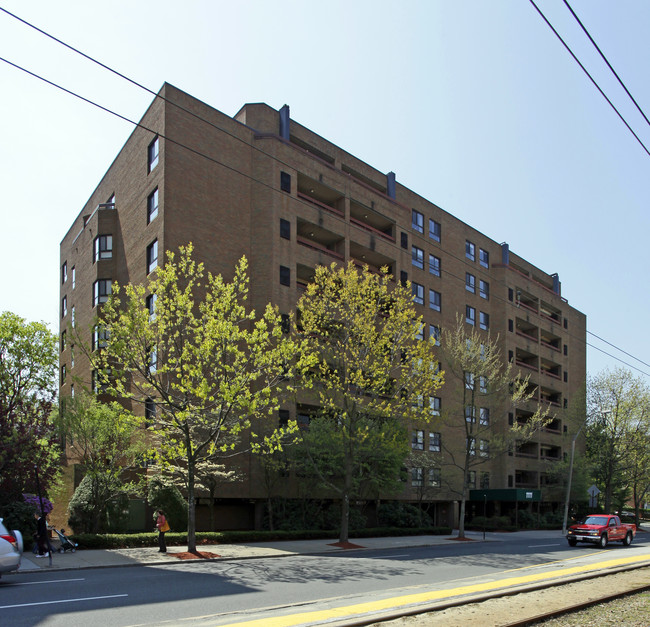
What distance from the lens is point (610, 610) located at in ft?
39.6

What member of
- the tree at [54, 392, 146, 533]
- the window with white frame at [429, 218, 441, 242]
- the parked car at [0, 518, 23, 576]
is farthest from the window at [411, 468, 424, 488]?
the parked car at [0, 518, 23, 576]

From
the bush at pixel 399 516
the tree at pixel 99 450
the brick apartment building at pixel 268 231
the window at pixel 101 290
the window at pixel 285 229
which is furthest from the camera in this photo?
the window at pixel 101 290

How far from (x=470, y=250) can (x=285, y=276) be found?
2454 centimetres

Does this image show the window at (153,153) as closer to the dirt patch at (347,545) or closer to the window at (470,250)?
the dirt patch at (347,545)

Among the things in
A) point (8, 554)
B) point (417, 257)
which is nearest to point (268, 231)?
point (417, 257)

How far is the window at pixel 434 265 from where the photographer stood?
50.6 meters

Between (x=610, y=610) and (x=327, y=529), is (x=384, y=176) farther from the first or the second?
(x=610, y=610)

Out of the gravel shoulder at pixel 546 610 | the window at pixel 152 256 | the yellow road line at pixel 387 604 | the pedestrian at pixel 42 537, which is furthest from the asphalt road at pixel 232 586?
the window at pixel 152 256

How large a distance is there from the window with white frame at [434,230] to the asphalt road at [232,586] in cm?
3194

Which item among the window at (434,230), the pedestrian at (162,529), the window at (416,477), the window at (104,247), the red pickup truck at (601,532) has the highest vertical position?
the window at (434,230)

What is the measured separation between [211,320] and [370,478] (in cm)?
1511

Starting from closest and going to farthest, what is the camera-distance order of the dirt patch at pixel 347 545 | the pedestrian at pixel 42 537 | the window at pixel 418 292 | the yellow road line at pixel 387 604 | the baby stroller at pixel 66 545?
the yellow road line at pixel 387 604 → the pedestrian at pixel 42 537 → the baby stroller at pixel 66 545 → the dirt patch at pixel 347 545 → the window at pixel 418 292

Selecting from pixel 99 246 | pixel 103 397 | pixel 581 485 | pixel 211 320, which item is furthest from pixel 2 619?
pixel 581 485

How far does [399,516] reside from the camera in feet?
129
